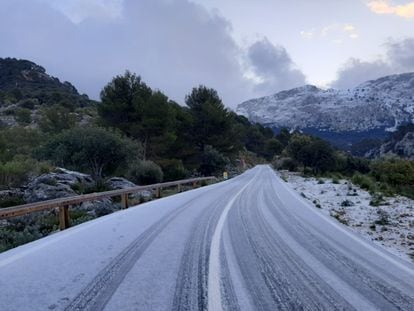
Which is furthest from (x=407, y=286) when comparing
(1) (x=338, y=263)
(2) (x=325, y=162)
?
(2) (x=325, y=162)

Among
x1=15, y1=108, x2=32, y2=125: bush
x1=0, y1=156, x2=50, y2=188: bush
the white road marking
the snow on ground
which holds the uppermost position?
x1=15, y1=108, x2=32, y2=125: bush

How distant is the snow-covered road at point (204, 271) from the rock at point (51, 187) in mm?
7488

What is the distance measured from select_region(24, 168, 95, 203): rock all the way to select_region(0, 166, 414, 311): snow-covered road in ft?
24.6

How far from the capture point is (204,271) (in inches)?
219

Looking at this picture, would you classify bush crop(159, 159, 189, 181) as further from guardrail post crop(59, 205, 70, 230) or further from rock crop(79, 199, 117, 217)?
guardrail post crop(59, 205, 70, 230)

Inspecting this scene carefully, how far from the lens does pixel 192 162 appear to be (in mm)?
48219

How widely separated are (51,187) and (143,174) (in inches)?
424

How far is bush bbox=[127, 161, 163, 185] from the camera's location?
2736cm

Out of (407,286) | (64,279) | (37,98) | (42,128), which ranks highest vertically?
(37,98)

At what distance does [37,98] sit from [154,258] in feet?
298

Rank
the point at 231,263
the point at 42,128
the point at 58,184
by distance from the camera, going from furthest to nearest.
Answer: the point at 42,128 → the point at 58,184 → the point at 231,263

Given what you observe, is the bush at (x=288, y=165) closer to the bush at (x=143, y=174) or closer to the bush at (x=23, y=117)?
the bush at (x=23, y=117)

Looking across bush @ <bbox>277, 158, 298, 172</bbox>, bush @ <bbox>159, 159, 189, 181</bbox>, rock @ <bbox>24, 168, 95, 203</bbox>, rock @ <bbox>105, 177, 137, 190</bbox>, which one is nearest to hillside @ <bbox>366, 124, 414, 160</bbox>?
bush @ <bbox>277, 158, 298, 172</bbox>

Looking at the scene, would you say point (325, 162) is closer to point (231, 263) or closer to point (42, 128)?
point (42, 128)
